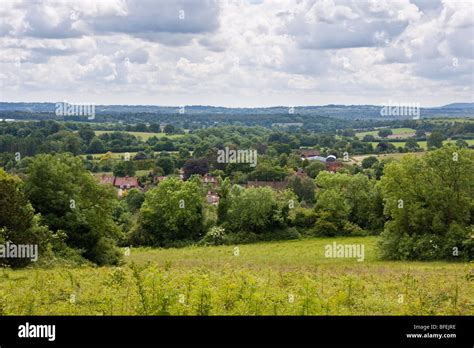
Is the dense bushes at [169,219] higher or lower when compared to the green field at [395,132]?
lower

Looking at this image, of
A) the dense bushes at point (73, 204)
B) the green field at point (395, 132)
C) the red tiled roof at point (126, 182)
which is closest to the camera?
the dense bushes at point (73, 204)

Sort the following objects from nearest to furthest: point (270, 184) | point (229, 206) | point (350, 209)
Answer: point (229, 206), point (350, 209), point (270, 184)

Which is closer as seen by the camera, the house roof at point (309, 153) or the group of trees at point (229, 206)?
the group of trees at point (229, 206)

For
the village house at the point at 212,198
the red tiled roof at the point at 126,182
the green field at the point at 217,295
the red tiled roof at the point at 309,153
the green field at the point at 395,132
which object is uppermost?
the green field at the point at 395,132

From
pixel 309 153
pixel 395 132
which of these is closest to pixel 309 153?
pixel 309 153

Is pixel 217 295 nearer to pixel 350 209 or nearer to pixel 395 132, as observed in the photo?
pixel 350 209

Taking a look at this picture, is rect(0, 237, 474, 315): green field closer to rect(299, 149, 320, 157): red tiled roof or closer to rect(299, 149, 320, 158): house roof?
rect(299, 149, 320, 158): house roof

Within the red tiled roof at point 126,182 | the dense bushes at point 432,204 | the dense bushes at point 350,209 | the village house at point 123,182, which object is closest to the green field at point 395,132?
the red tiled roof at point 126,182

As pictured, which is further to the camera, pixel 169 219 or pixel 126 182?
pixel 126 182

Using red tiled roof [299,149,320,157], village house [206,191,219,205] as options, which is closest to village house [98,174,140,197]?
village house [206,191,219,205]

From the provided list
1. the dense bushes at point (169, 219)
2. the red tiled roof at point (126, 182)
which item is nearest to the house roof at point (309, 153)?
the red tiled roof at point (126, 182)

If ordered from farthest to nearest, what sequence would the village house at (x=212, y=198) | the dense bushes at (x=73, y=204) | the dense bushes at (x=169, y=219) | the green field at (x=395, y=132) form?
the green field at (x=395, y=132) < the village house at (x=212, y=198) < the dense bushes at (x=169, y=219) < the dense bushes at (x=73, y=204)

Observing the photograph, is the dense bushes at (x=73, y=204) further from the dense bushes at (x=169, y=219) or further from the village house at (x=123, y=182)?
the village house at (x=123, y=182)
